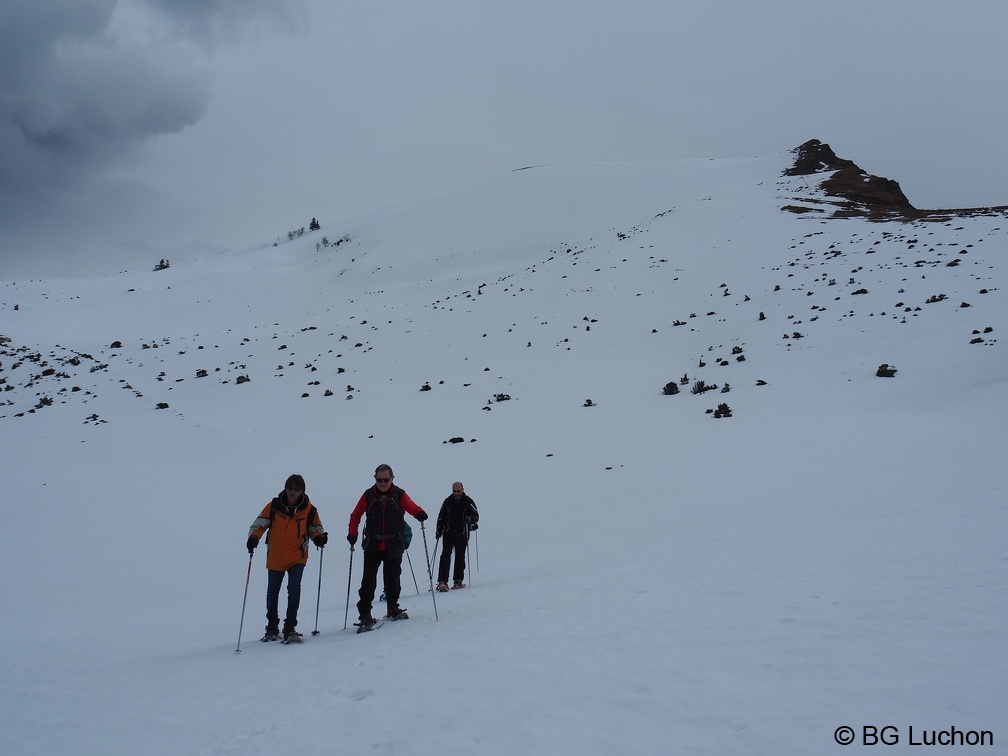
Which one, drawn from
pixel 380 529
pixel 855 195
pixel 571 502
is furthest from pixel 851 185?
pixel 380 529

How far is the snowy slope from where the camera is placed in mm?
4227

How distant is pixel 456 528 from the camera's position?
973 cm

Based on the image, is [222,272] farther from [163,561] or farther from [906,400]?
[906,400]

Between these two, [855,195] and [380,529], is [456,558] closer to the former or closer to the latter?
[380,529]

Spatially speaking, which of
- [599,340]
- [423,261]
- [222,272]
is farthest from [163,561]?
[222,272]

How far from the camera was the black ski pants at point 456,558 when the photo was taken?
966cm

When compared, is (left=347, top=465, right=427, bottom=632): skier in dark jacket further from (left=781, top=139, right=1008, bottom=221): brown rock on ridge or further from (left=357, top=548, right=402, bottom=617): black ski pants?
(left=781, top=139, right=1008, bottom=221): brown rock on ridge

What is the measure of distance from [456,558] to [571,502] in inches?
158

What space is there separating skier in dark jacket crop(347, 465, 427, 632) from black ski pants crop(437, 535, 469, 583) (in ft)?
7.29

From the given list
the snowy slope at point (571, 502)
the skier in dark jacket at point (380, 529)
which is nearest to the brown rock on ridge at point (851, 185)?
the snowy slope at point (571, 502)

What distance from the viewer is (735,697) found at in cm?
382

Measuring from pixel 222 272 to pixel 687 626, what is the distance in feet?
223

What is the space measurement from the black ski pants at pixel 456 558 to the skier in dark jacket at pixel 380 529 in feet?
7.29

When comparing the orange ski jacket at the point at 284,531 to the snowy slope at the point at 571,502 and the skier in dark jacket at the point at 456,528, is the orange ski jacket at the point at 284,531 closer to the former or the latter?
the snowy slope at the point at 571,502
